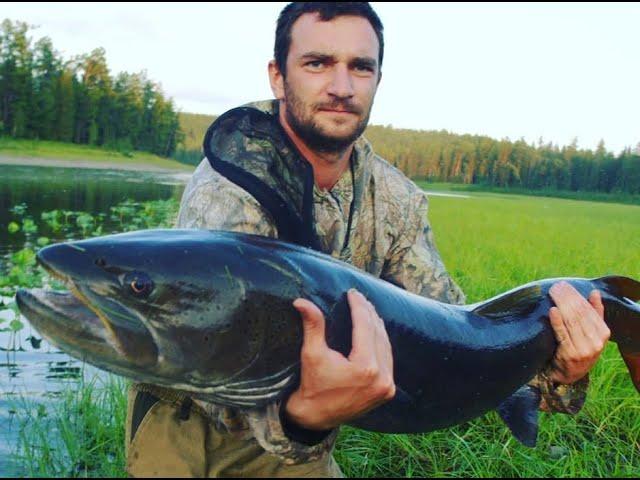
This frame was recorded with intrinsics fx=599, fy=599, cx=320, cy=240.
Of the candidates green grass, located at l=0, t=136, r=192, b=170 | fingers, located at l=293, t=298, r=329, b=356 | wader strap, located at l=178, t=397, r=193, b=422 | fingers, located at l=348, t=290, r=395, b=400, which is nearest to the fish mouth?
fingers, located at l=293, t=298, r=329, b=356

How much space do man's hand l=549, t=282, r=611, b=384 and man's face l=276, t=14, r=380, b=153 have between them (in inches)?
47.6

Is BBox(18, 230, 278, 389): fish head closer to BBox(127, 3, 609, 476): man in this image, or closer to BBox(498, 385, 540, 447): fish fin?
BBox(127, 3, 609, 476): man

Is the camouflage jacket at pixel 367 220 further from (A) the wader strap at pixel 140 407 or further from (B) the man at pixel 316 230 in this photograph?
(A) the wader strap at pixel 140 407

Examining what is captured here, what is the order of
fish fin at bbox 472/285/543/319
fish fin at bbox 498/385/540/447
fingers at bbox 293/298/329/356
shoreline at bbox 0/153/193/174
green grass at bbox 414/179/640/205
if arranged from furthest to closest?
1. shoreline at bbox 0/153/193/174
2. green grass at bbox 414/179/640/205
3. fish fin at bbox 498/385/540/447
4. fish fin at bbox 472/285/543/319
5. fingers at bbox 293/298/329/356

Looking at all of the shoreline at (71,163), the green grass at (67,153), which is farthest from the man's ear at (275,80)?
the green grass at (67,153)

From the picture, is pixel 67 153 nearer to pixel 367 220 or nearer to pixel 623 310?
pixel 367 220

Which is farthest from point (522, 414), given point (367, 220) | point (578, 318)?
point (367, 220)

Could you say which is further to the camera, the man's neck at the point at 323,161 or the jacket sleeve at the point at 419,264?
the jacket sleeve at the point at 419,264

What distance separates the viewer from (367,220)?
326cm

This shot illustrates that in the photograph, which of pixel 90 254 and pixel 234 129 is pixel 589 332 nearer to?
pixel 234 129

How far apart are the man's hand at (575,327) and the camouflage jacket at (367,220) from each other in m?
0.22

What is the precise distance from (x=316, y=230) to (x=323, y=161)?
36 centimetres

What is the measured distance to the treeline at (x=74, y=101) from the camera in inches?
2191

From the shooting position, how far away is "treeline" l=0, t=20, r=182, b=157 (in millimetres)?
55656
